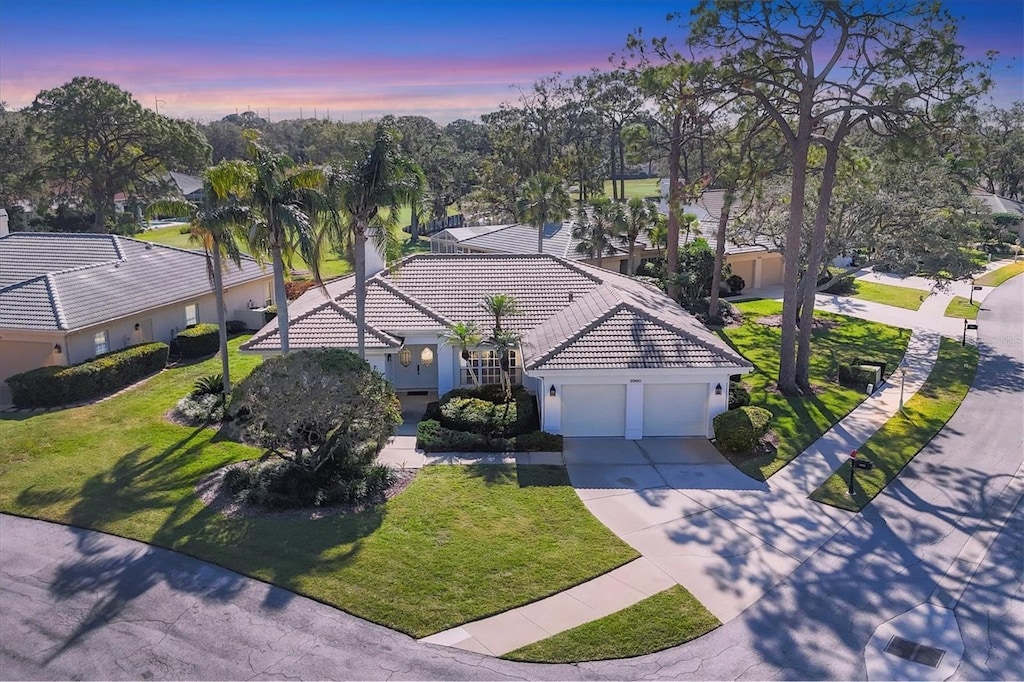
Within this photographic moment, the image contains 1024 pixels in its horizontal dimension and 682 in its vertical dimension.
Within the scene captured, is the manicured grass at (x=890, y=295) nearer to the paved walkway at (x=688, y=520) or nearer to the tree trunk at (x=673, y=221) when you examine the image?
the tree trunk at (x=673, y=221)

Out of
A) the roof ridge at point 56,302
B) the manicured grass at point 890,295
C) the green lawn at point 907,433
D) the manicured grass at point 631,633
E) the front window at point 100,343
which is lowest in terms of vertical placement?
the manicured grass at point 631,633

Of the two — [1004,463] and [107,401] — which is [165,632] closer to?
[107,401]

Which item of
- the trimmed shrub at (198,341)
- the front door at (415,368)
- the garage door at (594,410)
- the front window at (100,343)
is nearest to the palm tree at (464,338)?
the front door at (415,368)

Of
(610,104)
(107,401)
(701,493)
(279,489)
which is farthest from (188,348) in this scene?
(610,104)

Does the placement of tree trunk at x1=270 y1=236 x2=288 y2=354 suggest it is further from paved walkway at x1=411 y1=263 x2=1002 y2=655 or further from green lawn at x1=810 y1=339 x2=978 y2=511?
green lawn at x1=810 y1=339 x2=978 y2=511

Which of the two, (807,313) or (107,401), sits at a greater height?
(807,313)
